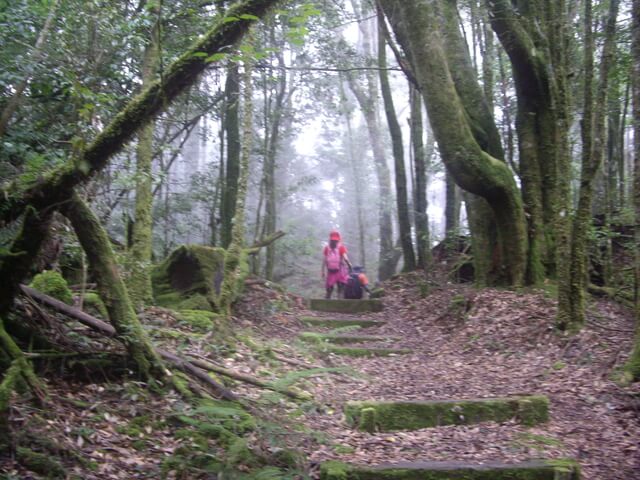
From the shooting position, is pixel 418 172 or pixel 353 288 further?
pixel 418 172


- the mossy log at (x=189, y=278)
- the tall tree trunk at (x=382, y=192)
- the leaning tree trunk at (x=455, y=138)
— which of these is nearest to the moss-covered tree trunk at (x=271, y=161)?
the tall tree trunk at (x=382, y=192)

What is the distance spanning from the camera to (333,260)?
14672 mm

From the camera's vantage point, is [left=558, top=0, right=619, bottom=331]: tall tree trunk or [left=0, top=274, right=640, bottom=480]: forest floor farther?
[left=558, top=0, right=619, bottom=331]: tall tree trunk

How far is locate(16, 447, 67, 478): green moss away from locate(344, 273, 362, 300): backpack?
35.9 feet

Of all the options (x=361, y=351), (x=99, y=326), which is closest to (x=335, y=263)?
(x=361, y=351)

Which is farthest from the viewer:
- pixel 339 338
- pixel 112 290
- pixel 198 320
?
pixel 339 338

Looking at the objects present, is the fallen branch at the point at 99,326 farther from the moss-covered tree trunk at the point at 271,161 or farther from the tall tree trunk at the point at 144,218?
the moss-covered tree trunk at the point at 271,161

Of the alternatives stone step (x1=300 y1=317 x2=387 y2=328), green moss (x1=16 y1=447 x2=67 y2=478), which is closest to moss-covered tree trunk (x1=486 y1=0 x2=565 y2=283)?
stone step (x1=300 y1=317 x2=387 y2=328)

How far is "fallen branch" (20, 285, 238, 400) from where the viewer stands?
5535mm

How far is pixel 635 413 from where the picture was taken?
18.1ft

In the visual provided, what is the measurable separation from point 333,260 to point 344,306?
1.77 m

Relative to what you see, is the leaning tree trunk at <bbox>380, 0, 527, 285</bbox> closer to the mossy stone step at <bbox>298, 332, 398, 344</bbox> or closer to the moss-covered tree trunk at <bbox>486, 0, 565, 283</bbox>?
the moss-covered tree trunk at <bbox>486, 0, 565, 283</bbox>

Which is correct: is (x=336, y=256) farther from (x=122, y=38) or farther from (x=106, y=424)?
(x=106, y=424)

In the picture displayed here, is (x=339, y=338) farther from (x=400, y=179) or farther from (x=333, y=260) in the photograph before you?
(x=400, y=179)
